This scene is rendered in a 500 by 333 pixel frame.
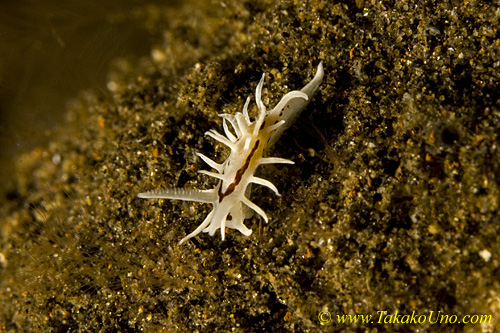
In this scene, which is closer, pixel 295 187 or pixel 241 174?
pixel 241 174

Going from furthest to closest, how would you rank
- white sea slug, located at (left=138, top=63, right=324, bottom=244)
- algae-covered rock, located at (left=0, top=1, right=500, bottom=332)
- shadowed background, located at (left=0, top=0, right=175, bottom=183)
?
shadowed background, located at (left=0, top=0, right=175, bottom=183), white sea slug, located at (left=138, top=63, right=324, bottom=244), algae-covered rock, located at (left=0, top=1, right=500, bottom=332)

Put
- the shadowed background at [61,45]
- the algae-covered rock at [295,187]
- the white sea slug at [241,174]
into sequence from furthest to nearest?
1. the shadowed background at [61,45]
2. the white sea slug at [241,174]
3. the algae-covered rock at [295,187]

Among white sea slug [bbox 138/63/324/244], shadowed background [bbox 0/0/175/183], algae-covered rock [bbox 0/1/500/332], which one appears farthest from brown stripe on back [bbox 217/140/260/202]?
shadowed background [bbox 0/0/175/183]

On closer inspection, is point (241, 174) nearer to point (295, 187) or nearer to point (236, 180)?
point (236, 180)

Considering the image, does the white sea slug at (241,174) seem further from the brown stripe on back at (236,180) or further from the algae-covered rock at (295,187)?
the algae-covered rock at (295,187)

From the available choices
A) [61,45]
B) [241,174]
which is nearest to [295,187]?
[241,174]

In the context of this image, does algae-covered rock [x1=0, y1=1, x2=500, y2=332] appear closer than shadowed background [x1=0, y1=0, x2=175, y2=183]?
Yes

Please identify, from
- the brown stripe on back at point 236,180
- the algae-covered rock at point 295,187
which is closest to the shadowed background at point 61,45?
the algae-covered rock at point 295,187

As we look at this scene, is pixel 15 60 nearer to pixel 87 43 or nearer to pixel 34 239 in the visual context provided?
pixel 87 43

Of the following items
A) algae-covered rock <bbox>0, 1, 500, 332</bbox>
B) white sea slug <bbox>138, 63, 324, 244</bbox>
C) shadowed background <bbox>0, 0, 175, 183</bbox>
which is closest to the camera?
algae-covered rock <bbox>0, 1, 500, 332</bbox>

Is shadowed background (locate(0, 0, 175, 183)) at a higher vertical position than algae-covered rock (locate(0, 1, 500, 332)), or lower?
higher

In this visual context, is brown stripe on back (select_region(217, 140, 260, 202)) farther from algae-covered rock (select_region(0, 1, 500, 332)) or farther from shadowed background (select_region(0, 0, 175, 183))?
shadowed background (select_region(0, 0, 175, 183))

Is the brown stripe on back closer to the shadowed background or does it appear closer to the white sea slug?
the white sea slug

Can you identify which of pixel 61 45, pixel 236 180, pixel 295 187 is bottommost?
pixel 295 187
